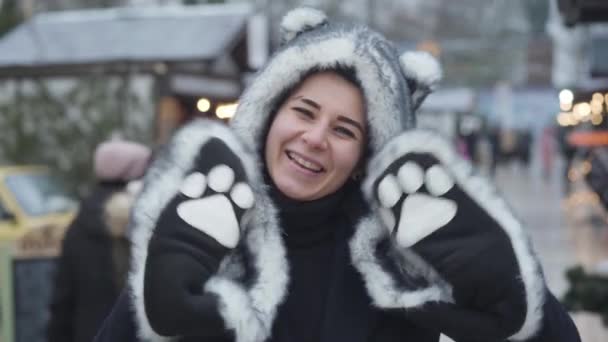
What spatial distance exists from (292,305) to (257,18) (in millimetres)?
14116

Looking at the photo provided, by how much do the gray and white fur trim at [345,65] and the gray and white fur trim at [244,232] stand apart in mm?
104

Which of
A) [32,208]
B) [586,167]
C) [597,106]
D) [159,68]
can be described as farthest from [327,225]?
[159,68]

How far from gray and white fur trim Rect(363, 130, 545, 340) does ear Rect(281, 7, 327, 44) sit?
0.39 meters

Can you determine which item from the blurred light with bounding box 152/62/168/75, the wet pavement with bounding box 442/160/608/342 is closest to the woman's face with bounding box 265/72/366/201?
the wet pavement with bounding box 442/160/608/342

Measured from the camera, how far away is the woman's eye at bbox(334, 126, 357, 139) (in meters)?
2.03

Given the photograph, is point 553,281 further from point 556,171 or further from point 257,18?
point 556,171

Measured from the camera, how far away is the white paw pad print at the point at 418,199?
1.81m

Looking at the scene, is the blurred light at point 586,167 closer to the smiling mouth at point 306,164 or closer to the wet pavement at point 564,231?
the wet pavement at point 564,231

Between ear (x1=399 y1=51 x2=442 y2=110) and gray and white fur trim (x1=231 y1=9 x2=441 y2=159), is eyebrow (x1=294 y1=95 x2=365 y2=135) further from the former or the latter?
ear (x1=399 y1=51 x2=442 y2=110)

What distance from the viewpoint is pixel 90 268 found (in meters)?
4.40

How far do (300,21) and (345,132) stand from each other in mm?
285

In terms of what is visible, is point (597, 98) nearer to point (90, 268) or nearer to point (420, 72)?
point (90, 268)

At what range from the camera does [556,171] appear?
30062 millimetres

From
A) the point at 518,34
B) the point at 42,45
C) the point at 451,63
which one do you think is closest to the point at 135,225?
the point at 42,45
